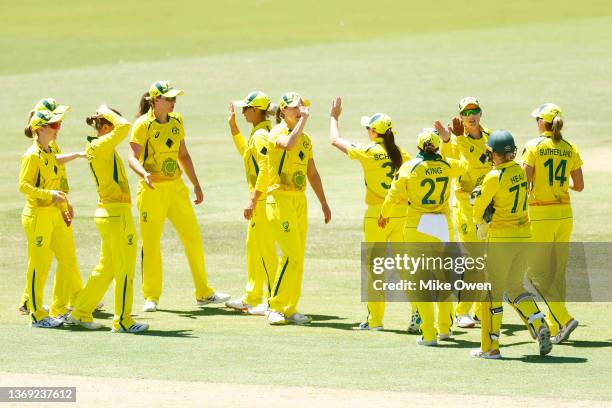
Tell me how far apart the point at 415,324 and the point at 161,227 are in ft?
11.5

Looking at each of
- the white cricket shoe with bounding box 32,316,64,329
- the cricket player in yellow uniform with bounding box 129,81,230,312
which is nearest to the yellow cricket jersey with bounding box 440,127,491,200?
the cricket player in yellow uniform with bounding box 129,81,230,312

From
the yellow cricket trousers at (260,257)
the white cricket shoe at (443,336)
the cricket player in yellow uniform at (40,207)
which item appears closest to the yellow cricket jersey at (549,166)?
the white cricket shoe at (443,336)

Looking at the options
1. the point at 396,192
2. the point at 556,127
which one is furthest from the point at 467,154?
the point at 396,192

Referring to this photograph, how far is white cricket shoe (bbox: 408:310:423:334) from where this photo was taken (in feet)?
43.1

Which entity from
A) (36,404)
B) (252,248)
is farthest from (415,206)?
(36,404)

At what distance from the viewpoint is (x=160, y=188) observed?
1469 centimetres

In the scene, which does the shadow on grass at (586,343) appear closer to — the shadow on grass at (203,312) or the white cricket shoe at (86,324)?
the shadow on grass at (203,312)

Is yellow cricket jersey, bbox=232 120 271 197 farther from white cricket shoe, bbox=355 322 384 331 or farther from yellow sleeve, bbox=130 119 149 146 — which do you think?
white cricket shoe, bbox=355 322 384 331

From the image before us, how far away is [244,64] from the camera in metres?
41.0

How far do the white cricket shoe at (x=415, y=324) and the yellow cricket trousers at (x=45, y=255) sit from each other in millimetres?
3878

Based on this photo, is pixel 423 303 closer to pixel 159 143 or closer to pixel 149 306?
pixel 149 306

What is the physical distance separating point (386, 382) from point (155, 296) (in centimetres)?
483

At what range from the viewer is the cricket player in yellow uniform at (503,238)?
1156cm

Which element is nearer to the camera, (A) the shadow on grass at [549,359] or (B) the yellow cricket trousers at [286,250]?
(A) the shadow on grass at [549,359]
